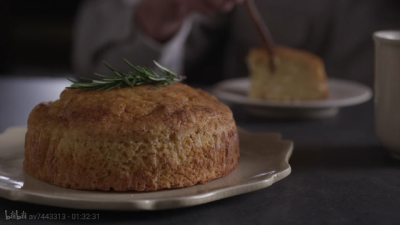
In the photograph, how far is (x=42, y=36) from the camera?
570 centimetres

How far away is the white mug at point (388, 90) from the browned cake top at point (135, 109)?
504 millimetres

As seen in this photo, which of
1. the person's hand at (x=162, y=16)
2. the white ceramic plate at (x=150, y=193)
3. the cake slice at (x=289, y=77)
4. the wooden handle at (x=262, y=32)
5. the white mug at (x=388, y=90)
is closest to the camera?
the white ceramic plate at (x=150, y=193)

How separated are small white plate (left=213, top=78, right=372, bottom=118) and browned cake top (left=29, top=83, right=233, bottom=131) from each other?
83 cm

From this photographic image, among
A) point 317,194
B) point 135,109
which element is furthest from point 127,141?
point 317,194

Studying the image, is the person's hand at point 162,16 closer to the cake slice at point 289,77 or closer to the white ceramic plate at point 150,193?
the cake slice at point 289,77

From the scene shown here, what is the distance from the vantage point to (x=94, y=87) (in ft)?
4.22

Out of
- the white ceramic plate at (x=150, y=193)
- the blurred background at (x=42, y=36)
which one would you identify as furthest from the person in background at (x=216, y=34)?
the blurred background at (x=42, y=36)

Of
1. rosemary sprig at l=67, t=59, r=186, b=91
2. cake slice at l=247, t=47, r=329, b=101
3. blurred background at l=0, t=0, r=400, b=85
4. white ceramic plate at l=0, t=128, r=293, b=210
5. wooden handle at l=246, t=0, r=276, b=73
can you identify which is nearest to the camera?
white ceramic plate at l=0, t=128, r=293, b=210

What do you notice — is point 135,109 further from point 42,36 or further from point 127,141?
point 42,36

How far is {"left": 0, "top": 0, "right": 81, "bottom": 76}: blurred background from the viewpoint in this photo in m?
5.59

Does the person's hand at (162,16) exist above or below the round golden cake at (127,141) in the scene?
above

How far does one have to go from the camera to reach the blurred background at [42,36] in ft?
18.3

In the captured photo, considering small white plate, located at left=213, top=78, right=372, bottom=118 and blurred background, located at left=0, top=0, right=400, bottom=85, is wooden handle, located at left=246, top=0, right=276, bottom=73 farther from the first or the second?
blurred background, located at left=0, top=0, right=400, bottom=85

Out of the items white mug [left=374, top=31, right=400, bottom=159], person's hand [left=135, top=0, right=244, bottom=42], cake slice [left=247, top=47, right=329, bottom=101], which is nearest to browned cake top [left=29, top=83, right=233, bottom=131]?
white mug [left=374, top=31, right=400, bottom=159]
